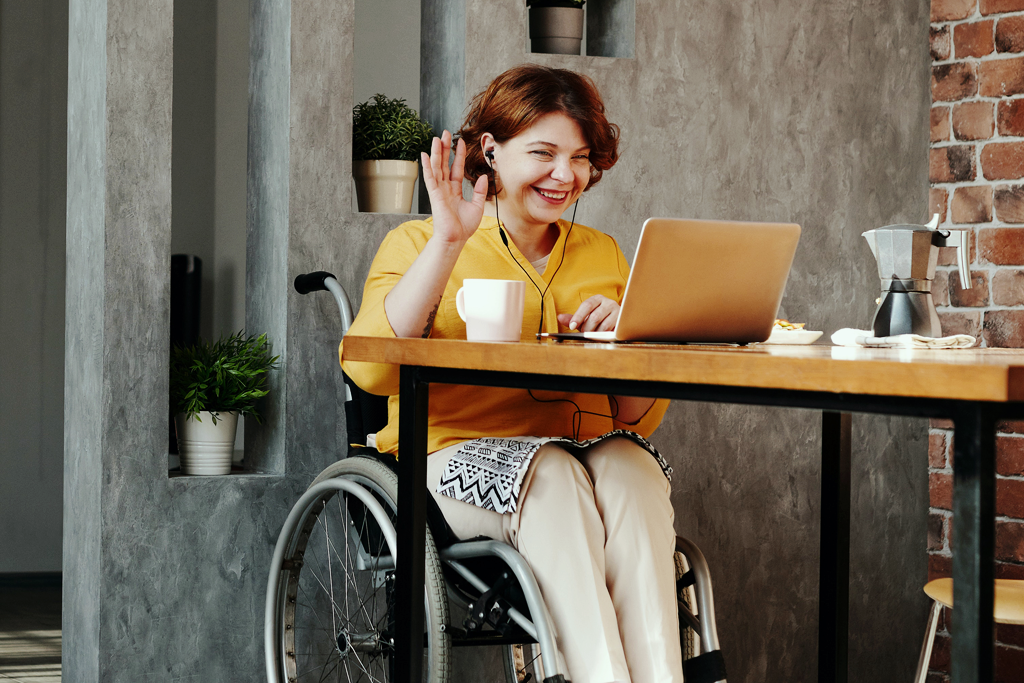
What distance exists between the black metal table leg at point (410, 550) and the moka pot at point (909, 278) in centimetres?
66

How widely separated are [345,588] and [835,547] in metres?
0.99

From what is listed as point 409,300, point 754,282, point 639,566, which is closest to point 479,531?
point 639,566

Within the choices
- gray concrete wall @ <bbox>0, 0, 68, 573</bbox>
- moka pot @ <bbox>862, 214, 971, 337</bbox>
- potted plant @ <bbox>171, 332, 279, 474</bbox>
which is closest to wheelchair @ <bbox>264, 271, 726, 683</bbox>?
potted plant @ <bbox>171, 332, 279, 474</bbox>

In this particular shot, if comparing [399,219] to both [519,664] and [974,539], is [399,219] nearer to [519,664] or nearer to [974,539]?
[519,664]

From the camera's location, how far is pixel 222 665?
7.22 ft

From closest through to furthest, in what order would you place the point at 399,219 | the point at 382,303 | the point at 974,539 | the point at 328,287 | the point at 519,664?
the point at 974,539 < the point at 382,303 < the point at 328,287 < the point at 519,664 < the point at 399,219

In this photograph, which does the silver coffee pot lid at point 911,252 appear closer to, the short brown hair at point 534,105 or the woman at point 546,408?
the woman at point 546,408

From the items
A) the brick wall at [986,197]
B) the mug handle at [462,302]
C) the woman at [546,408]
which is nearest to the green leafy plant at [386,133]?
the woman at [546,408]

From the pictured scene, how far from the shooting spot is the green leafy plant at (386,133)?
2.36m

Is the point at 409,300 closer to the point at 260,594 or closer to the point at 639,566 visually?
the point at 639,566

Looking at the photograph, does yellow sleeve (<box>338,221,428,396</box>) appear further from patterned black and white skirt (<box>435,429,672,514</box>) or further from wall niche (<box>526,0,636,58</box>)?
wall niche (<box>526,0,636,58</box>)

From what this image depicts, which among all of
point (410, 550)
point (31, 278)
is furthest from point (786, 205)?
point (31, 278)

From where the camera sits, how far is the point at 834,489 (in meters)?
1.71

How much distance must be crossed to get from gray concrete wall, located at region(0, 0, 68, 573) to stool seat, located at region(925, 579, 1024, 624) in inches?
122
